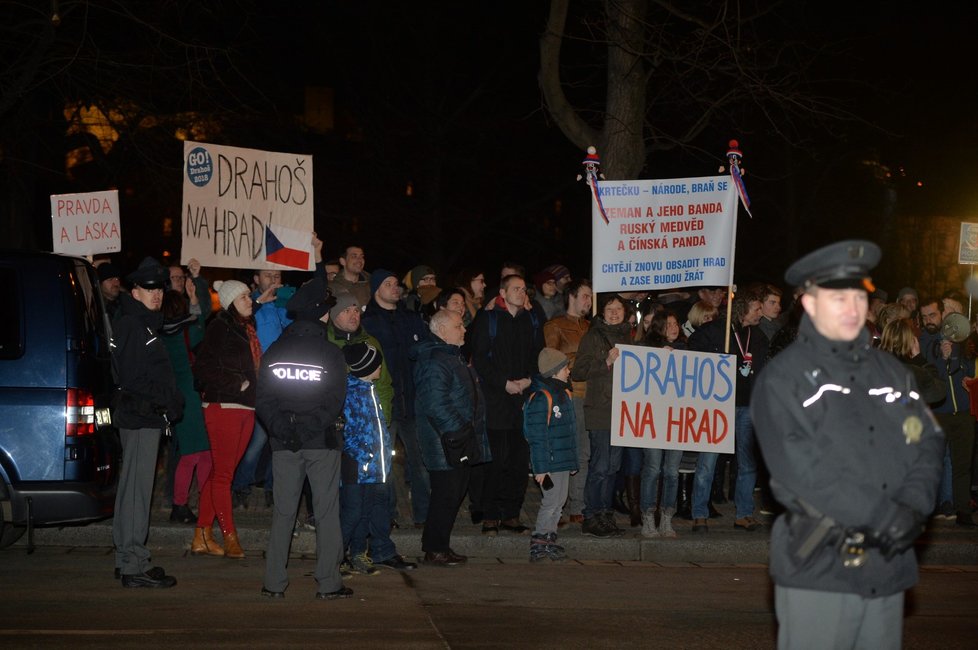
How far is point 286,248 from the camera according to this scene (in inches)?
433

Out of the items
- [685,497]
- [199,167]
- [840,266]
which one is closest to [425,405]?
[685,497]

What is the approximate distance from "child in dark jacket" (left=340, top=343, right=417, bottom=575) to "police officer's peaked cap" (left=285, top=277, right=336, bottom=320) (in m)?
0.37

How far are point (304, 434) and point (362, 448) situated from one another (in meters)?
0.74

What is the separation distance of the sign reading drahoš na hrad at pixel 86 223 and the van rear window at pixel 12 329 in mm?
4238

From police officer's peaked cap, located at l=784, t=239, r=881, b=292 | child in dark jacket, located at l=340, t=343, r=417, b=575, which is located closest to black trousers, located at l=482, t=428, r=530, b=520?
child in dark jacket, located at l=340, t=343, r=417, b=575

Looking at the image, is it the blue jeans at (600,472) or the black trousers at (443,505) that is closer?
the black trousers at (443,505)

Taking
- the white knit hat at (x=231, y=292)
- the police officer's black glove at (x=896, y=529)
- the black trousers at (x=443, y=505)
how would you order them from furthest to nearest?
the white knit hat at (x=231, y=292) → the black trousers at (x=443, y=505) → the police officer's black glove at (x=896, y=529)

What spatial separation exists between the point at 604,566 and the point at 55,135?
1489 centimetres

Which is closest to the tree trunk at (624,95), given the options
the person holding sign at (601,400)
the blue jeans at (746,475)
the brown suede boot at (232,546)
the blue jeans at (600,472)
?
the person holding sign at (601,400)

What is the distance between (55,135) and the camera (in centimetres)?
2073

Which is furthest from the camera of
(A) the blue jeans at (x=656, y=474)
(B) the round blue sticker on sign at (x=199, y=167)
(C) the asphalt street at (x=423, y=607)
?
(B) the round blue sticker on sign at (x=199, y=167)

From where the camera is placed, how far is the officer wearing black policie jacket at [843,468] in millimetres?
4180

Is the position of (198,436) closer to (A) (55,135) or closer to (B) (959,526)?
(B) (959,526)

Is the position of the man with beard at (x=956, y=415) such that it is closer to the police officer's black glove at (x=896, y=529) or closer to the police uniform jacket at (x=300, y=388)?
the police uniform jacket at (x=300, y=388)
